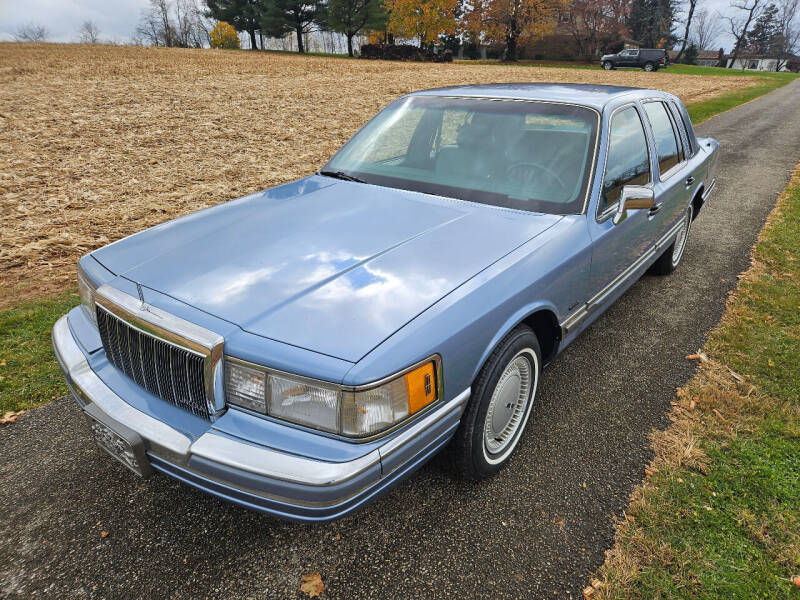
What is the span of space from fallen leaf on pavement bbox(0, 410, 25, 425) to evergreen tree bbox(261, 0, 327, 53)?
161ft

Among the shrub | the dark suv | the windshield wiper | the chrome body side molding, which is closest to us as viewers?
the chrome body side molding

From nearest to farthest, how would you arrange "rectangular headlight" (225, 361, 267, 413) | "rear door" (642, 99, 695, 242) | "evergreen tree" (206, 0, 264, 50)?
"rectangular headlight" (225, 361, 267, 413), "rear door" (642, 99, 695, 242), "evergreen tree" (206, 0, 264, 50)

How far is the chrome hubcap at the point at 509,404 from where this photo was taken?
234 cm

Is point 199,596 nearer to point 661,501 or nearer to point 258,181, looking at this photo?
point 661,501

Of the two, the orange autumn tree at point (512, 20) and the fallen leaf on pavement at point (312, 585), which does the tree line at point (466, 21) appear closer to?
the orange autumn tree at point (512, 20)

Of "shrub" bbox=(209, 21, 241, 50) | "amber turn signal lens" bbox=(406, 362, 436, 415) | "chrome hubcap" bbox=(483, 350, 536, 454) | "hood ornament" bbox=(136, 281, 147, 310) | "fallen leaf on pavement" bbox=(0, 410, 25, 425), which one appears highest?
"shrub" bbox=(209, 21, 241, 50)

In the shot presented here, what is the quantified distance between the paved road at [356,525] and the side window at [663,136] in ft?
5.71

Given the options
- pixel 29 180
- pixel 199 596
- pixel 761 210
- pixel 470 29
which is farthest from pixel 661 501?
pixel 470 29

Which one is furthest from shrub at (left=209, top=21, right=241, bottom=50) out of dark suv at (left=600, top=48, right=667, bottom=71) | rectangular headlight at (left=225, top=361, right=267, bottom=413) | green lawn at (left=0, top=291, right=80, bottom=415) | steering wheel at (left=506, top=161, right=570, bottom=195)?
rectangular headlight at (left=225, top=361, right=267, bottom=413)

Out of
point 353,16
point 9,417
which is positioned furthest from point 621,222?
point 353,16

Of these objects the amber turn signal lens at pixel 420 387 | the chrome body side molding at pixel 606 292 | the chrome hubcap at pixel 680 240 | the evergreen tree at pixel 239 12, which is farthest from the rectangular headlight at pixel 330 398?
the evergreen tree at pixel 239 12

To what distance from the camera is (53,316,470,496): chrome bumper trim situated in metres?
1.65

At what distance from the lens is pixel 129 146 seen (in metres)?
9.43

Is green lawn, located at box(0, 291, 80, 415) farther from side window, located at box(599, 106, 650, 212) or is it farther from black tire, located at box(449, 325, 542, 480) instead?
side window, located at box(599, 106, 650, 212)
